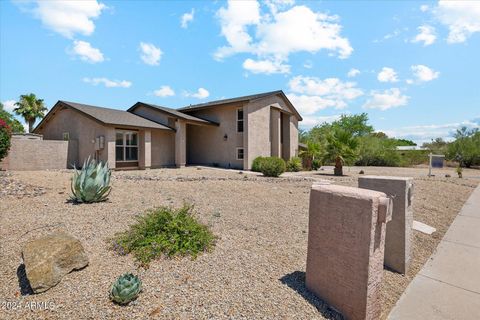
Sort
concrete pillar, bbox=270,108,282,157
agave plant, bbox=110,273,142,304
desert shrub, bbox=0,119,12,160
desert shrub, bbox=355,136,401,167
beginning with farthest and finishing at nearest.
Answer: desert shrub, bbox=355,136,401,167 → concrete pillar, bbox=270,108,282,157 → desert shrub, bbox=0,119,12,160 → agave plant, bbox=110,273,142,304

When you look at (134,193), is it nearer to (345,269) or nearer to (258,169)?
(345,269)

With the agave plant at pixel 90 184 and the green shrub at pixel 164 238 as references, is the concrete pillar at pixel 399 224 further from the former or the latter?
the agave plant at pixel 90 184

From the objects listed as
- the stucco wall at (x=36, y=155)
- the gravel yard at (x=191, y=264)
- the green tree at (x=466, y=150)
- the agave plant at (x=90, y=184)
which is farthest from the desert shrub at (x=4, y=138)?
the green tree at (x=466, y=150)

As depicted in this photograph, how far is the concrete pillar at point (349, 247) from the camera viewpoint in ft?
9.21

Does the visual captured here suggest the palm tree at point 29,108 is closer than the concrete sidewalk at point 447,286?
No

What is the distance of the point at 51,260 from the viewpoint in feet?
10.8

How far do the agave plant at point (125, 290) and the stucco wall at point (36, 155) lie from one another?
15.4 metres

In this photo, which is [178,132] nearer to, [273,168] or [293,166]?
[273,168]

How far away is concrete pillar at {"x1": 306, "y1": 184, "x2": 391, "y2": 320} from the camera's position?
281 centimetres

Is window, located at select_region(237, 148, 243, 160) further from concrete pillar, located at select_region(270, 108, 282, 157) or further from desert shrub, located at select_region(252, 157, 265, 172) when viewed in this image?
concrete pillar, located at select_region(270, 108, 282, 157)

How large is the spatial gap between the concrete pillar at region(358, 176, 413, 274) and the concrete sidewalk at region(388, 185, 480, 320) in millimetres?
344

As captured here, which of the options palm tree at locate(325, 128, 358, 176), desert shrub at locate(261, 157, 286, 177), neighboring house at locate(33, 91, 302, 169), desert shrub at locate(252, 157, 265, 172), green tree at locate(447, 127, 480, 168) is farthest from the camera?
green tree at locate(447, 127, 480, 168)

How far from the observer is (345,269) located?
3049mm

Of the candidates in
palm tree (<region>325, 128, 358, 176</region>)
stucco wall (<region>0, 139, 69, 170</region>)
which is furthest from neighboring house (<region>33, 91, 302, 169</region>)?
palm tree (<region>325, 128, 358, 176</region>)
